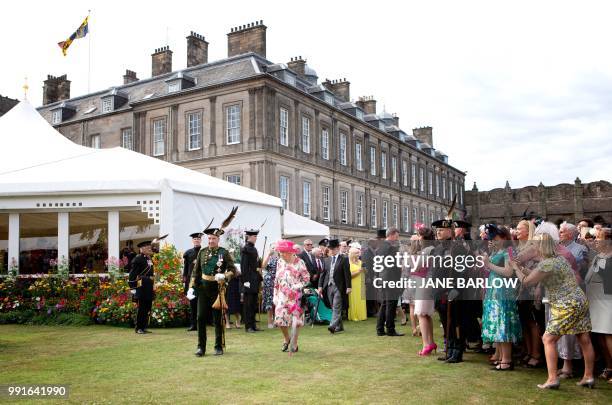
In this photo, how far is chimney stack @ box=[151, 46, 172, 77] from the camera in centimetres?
4022

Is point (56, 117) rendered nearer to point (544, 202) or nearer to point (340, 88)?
point (340, 88)

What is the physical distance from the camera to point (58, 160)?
16.3 meters

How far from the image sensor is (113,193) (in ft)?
45.5

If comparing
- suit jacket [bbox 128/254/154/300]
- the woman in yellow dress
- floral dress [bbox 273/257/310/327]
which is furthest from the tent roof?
floral dress [bbox 273/257/310/327]

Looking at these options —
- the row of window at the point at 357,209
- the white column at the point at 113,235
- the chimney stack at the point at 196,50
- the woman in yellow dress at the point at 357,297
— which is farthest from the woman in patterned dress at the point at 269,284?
the chimney stack at the point at 196,50

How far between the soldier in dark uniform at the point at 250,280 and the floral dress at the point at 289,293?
274 cm

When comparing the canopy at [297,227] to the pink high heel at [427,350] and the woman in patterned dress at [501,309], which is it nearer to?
the pink high heel at [427,350]

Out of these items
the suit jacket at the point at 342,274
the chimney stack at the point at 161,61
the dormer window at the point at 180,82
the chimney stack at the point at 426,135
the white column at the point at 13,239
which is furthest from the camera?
the chimney stack at the point at 426,135

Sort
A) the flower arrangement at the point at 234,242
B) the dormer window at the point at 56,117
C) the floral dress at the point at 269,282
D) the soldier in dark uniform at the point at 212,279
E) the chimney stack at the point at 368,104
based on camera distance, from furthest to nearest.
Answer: the chimney stack at the point at 368,104 → the dormer window at the point at 56,117 → the flower arrangement at the point at 234,242 → the floral dress at the point at 269,282 → the soldier in dark uniform at the point at 212,279

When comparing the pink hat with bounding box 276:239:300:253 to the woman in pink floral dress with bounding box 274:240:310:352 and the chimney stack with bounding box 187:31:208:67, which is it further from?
the chimney stack with bounding box 187:31:208:67

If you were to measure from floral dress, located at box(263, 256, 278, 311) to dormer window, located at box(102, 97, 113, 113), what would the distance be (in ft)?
98.3

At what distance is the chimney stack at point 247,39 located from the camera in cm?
3578

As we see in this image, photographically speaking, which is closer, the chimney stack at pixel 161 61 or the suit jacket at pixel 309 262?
the suit jacket at pixel 309 262

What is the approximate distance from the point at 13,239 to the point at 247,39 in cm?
2474
